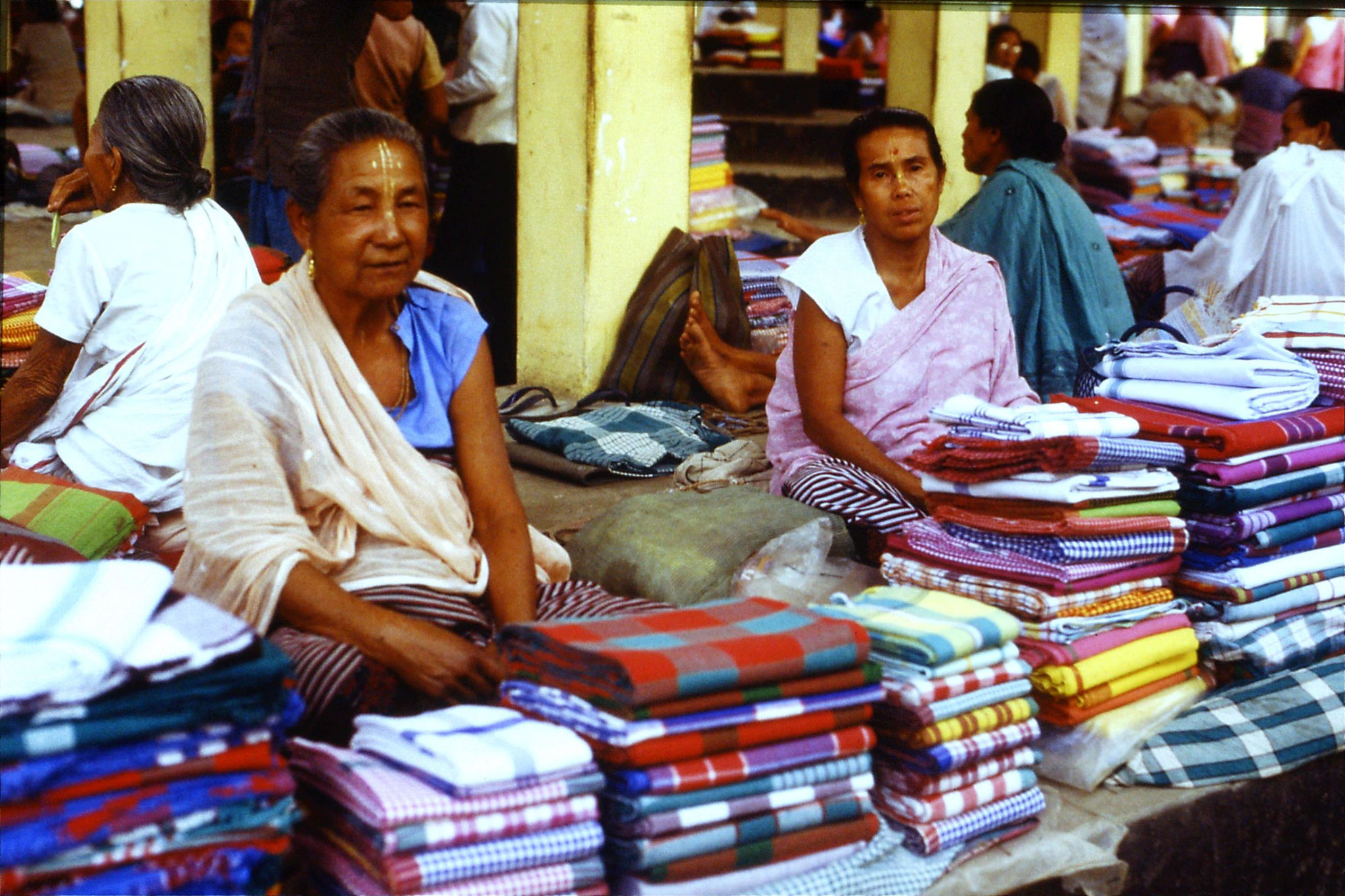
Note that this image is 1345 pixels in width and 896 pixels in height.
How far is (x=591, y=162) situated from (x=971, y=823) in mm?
3501

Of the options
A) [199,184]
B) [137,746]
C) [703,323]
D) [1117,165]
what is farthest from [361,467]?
[1117,165]

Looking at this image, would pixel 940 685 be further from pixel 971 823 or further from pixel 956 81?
pixel 956 81

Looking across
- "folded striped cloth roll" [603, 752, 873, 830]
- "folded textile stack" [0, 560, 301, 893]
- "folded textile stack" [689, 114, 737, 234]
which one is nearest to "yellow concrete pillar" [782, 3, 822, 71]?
"folded textile stack" [689, 114, 737, 234]

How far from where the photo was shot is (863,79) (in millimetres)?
11867

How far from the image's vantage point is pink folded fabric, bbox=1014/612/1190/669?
9.43 feet

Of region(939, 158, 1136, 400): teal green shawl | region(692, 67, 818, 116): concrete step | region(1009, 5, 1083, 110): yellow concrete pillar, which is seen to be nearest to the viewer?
region(939, 158, 1136, 400): teal green shawl

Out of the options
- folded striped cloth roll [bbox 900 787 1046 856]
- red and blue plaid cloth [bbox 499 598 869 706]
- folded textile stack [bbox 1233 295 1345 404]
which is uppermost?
folded textile stack [bbox 1233 295 1345 404]

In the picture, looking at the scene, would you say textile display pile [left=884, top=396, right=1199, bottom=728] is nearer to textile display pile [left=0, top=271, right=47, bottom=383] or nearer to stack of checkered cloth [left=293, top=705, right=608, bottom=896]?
stack of checkered cloth [left=293, top=705, right=608, bottom=896]

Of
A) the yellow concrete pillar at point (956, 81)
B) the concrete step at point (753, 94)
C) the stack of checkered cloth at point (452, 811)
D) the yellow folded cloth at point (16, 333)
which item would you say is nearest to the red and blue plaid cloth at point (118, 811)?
the stack of checkered cloth at point (452, 811)

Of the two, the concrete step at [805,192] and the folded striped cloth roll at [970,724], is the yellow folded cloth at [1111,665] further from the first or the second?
the concrete step at [805,192]

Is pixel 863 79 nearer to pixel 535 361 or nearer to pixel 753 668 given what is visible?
pixel 535 361

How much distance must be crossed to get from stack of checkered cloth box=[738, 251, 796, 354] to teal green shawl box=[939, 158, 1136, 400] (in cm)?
109

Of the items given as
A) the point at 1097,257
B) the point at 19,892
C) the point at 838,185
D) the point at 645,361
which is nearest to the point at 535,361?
the point at 645,361

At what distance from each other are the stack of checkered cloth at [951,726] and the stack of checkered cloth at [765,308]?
136 inches
